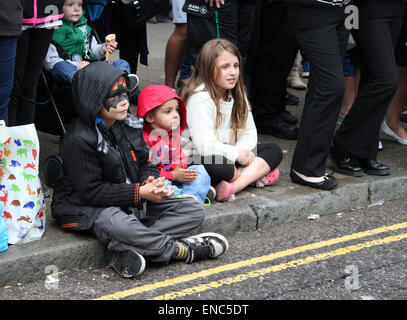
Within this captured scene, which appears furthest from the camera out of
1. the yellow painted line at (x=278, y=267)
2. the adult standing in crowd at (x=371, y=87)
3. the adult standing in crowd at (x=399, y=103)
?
the adult standing in crowd at (x=399, y=103)

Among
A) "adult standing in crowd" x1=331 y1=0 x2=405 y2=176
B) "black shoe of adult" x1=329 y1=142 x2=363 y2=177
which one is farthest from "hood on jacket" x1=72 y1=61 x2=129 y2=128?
"black shoe of adult" x1=329 y1=142 x2=363 y2=177

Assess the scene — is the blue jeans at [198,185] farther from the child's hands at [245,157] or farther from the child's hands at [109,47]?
the child's hands at [109,47]

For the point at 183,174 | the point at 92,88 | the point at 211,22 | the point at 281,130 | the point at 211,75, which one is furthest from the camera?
the point at 281,130

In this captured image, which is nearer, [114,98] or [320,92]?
[114,98]

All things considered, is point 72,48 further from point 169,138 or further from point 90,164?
point 90,164

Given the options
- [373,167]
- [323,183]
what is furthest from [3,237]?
[373,167]

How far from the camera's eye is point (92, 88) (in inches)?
164

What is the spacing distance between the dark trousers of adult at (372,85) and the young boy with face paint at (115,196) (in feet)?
5.82

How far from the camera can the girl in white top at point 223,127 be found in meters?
5.02

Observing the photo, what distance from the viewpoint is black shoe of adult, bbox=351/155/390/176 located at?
18.7 feet

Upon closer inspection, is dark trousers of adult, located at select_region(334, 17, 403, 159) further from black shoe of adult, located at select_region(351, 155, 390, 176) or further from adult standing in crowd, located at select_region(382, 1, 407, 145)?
adult standing in crowd, located at select_region(382, 1, 407, 145)

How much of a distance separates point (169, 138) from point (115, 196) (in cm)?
77

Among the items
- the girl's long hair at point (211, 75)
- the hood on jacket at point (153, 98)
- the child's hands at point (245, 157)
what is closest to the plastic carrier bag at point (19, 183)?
the hood on jacket at point (153, 98)
